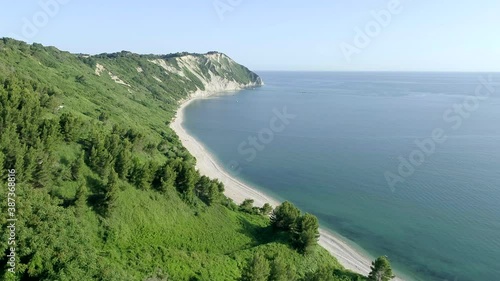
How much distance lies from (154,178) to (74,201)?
42.4ft

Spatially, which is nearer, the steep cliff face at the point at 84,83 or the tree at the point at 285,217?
the tree at the point at 285,217

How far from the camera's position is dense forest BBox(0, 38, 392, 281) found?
31.5 m

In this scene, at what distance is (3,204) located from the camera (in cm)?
3188

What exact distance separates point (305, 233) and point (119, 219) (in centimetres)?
2375

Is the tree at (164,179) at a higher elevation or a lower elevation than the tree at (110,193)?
higher

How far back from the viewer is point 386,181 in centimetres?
8706

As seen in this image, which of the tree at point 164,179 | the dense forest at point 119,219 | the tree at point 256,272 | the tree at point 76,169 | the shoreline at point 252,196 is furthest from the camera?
the shoreline at point 252,196

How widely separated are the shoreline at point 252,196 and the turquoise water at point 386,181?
10.1 ft

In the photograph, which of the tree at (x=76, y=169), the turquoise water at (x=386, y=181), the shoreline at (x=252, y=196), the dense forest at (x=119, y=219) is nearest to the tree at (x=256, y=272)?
the dense forest at (x=119, y=219)

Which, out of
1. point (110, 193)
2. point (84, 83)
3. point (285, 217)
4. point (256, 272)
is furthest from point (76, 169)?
point (84, 83)

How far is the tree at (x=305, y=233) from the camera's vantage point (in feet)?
156

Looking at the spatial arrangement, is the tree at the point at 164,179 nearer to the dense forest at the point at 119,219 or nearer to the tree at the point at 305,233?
the dense forest at the point at 119,219

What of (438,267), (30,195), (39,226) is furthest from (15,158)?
(438,267)

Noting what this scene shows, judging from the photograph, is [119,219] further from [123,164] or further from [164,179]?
[164,179]
